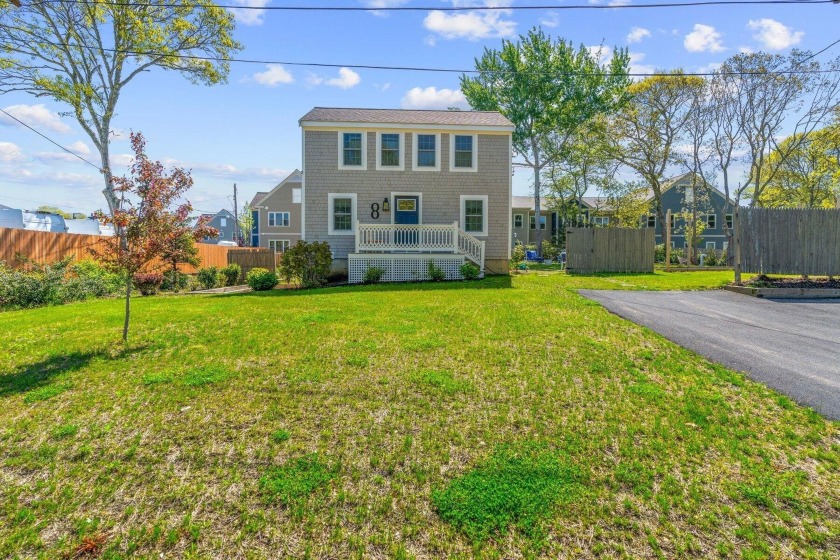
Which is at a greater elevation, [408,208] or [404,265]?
[408,208]

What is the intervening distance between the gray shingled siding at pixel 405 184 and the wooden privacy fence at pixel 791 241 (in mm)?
8061

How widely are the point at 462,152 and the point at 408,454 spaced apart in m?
15.9

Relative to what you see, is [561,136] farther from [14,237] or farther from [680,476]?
[680,476]

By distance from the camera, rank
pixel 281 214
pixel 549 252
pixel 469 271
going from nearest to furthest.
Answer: pixel 469 271 → pixel 549 252 → pixel 281 214

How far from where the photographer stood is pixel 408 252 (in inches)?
660

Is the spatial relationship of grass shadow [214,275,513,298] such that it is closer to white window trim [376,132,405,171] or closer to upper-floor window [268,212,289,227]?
white window trim [376,132,405,171]

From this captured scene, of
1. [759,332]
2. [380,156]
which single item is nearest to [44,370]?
[759,332]

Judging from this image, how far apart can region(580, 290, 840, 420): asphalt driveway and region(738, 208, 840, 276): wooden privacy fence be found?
1.85 m

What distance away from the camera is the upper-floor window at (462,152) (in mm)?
18078

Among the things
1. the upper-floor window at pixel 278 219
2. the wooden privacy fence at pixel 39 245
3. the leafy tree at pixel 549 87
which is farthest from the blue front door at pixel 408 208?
the upper-floor window at pixel 278 219

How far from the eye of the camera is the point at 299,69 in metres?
13.5

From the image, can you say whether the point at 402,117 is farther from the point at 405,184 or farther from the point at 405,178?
the point at 405,184

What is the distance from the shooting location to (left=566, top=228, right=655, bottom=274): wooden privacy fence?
19297 mm

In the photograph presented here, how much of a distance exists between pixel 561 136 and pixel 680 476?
32.8m
